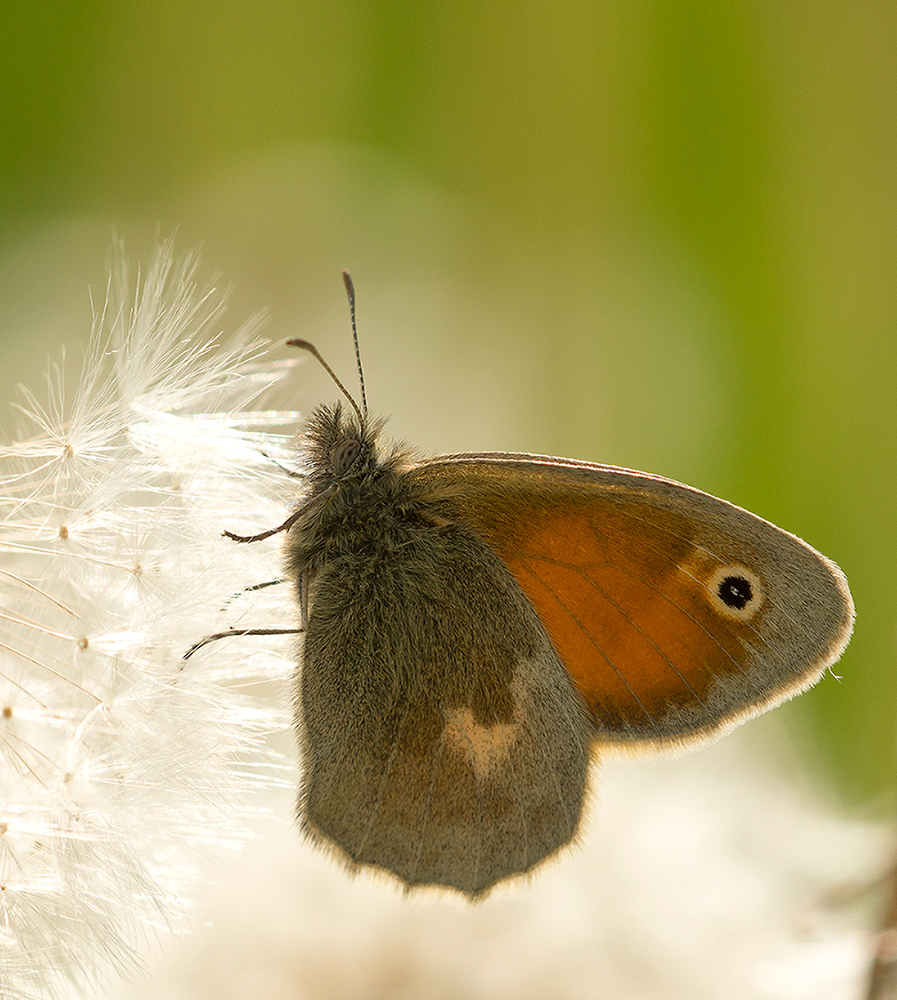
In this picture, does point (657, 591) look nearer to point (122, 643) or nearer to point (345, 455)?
point (345, 455)

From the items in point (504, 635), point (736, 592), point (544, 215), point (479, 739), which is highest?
point (544, 215)

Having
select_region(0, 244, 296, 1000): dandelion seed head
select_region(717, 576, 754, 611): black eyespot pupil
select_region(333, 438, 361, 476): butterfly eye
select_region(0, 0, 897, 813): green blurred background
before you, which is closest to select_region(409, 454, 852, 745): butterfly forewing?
select_region(717, 576, 754, 611): black eyespot pupil

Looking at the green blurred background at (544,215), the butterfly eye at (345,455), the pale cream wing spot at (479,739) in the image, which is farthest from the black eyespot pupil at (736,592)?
the green blurred background at (544,215)

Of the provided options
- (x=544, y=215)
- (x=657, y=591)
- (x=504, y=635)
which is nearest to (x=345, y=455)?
(x=504, y=635)

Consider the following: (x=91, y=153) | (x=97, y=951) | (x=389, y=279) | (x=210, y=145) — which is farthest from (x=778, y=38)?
(x=97, y=951)

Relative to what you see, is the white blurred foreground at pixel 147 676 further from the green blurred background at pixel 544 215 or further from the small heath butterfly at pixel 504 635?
the green blurred background at pixel 544 215

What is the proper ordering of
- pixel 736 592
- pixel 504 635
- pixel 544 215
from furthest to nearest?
pixel 544 215, pixel 504 635, pixel 736 592

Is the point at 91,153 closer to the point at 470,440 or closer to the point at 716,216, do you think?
the point at 470,440
